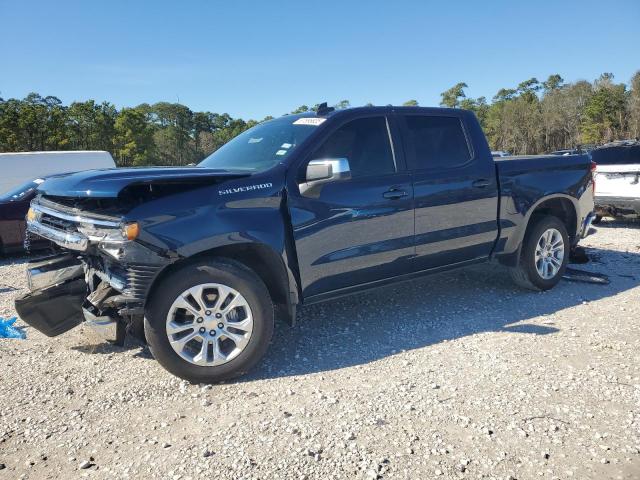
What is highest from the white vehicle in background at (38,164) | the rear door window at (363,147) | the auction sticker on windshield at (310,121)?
the white vehicle in background at (38,164)

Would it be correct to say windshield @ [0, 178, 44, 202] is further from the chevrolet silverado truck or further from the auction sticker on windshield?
the auction sticker on windshield

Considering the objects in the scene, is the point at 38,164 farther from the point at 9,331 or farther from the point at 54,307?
the point at 54,307

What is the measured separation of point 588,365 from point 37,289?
4.27 metres

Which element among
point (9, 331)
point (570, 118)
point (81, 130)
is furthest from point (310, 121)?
point (570, 118)

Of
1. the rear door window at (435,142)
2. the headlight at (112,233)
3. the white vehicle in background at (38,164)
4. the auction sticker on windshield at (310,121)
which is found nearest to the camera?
the headlight at (112,233)

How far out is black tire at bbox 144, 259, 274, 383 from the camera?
10.4 ft

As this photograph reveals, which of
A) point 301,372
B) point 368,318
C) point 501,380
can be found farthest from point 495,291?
point 301,372

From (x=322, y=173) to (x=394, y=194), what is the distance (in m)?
0.87

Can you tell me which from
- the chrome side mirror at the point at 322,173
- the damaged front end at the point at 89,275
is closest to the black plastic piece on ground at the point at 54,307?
the damaged front end at the point at 89,275

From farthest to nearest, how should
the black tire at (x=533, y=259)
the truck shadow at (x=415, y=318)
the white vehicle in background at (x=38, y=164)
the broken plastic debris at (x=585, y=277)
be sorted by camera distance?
the white vehicle in background at (x=38, y=164) < the broken plastic debris at (x=585, y=277) < the black tire at (x=533, y=259) < the truck shadow at (x=415, y=318)

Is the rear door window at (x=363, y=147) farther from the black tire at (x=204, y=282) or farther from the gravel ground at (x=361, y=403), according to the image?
the gravel ground at (x=361, y=403)

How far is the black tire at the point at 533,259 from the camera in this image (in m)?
5.12

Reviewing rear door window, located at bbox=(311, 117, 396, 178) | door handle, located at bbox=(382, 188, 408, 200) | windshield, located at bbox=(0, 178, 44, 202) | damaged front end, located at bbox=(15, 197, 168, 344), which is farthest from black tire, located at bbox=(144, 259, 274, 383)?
windshield, located at bbox=(0, 178, 44, 202)

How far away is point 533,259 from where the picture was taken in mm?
5117
